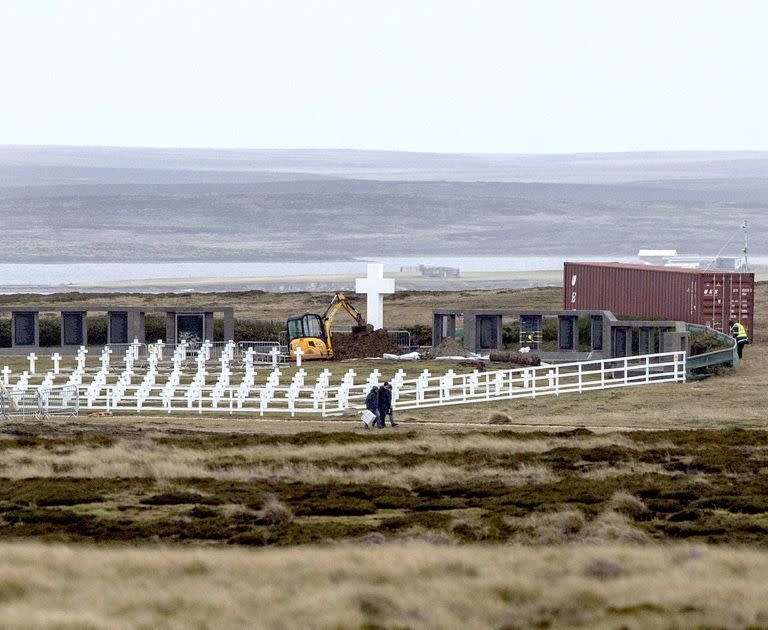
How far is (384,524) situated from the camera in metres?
21.3

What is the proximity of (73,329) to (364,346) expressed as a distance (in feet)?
43.2

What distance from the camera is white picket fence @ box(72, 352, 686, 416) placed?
43938 millimetres

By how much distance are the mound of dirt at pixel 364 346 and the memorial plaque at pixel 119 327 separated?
9.47 meters

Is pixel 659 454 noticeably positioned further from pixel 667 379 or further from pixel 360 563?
pixel 667 379

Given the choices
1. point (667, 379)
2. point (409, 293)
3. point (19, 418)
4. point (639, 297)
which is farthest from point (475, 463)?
point (409, 293)

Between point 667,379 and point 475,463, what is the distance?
78.5 ft

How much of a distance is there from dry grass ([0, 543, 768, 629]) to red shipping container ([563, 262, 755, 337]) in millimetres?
47440

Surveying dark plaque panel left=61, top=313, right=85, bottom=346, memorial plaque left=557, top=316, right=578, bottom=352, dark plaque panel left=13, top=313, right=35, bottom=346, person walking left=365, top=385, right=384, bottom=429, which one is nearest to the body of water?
dark plaque panel left=13, top=313, right=35, bottom=346

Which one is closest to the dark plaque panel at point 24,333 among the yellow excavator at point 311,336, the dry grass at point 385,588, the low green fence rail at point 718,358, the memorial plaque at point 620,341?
the yellow excavator at point 311,336

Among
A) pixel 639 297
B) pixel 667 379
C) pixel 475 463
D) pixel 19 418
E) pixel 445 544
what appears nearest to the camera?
pixel 445 544

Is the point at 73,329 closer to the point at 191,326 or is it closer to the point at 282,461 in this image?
the point at 191,326

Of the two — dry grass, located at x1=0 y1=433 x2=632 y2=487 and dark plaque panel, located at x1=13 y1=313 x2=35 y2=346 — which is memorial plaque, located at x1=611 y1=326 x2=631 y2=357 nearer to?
dark plaque panel, located at x1=13 y1=313 x2=35 y2=346

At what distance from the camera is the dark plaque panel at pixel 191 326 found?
68688 millimetres

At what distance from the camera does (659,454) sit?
31.0 m
